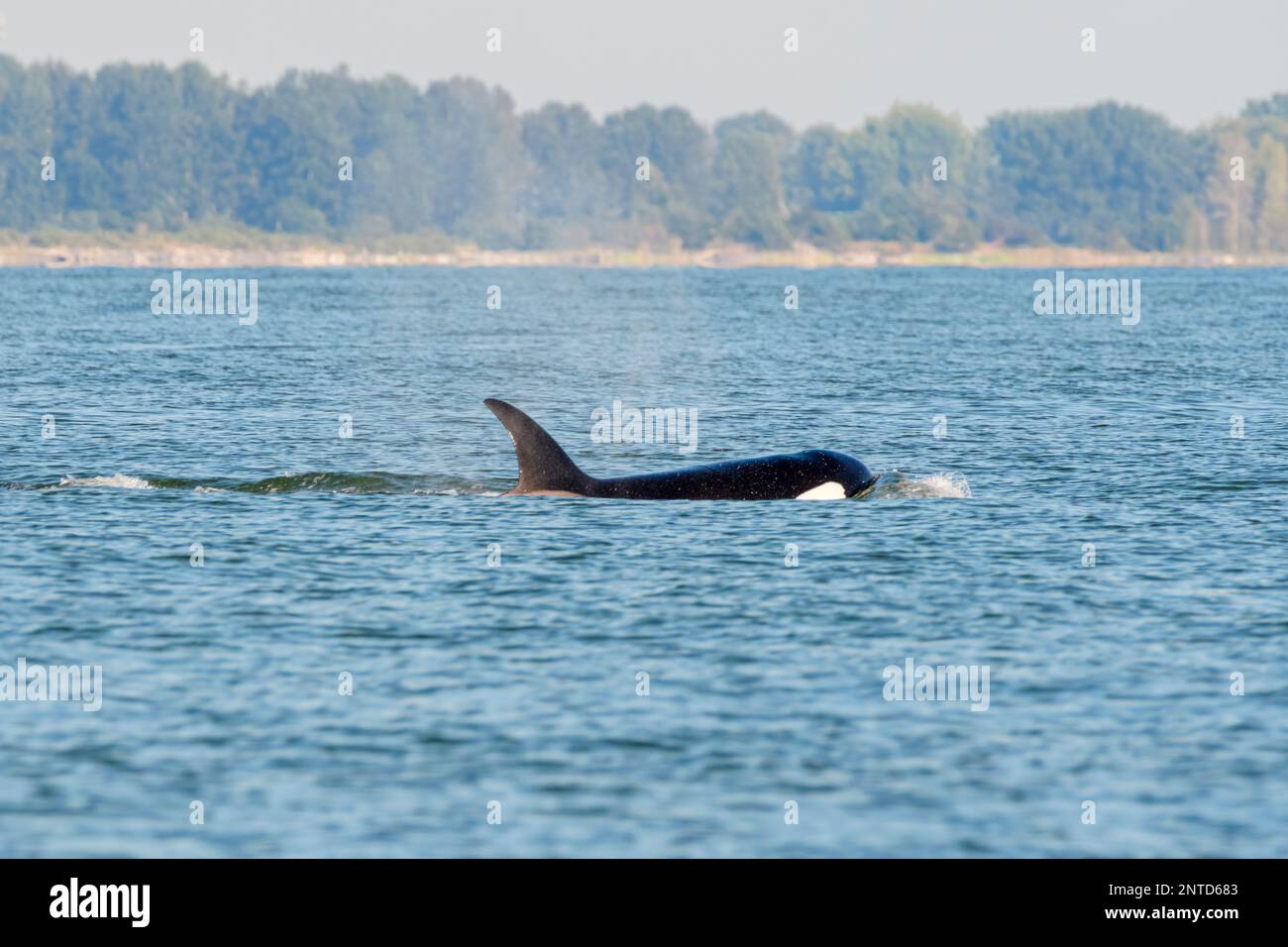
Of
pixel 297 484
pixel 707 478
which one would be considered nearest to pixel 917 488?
pixel 707 478

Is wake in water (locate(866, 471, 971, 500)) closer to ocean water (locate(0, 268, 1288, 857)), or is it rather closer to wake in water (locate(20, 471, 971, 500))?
wake in water (locate(20, 471, 971, 500))

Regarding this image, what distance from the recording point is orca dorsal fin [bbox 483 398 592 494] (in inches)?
1094

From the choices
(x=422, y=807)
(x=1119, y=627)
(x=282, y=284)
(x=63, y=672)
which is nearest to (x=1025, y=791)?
(x=422, y=807)

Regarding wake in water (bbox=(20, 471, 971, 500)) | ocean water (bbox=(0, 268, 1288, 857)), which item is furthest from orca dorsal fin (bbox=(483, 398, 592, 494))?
wake in water (bbox=(20, 471, 971, 500))

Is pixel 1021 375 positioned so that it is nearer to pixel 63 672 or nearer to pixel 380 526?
pixel 380 526

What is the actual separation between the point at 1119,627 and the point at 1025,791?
5992 mm

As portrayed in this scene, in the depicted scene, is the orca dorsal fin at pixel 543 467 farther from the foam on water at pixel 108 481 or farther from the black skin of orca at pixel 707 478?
the foam on water at pixel 108 481

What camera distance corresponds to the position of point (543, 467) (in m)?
28.3

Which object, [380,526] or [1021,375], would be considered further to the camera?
[1021,375]

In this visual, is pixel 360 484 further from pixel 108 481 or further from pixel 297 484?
pixel 108 481

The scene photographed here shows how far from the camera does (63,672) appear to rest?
1795 cm

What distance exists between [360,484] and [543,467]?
13.0 ft
